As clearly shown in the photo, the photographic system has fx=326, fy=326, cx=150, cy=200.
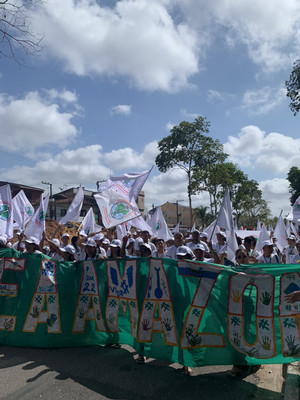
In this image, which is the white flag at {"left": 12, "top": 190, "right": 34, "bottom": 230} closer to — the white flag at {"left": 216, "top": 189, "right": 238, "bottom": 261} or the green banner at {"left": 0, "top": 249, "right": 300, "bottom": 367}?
the green banner at {"left": 0, "top": 249, "right": 300, "bottom": 367}

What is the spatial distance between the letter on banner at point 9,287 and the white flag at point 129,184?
9.34 feet

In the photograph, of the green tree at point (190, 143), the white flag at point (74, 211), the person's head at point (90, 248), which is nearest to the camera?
the person's head at point (90, 248)

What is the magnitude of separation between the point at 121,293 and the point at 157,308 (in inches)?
27.2

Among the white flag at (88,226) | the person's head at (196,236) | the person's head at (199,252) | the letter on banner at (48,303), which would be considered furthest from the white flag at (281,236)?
the letter on banner at (48,303)

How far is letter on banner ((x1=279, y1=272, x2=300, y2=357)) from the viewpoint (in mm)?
3738

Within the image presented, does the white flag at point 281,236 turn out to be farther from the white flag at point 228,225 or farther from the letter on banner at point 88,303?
the letter on banner at point 88,303

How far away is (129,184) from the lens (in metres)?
8.07

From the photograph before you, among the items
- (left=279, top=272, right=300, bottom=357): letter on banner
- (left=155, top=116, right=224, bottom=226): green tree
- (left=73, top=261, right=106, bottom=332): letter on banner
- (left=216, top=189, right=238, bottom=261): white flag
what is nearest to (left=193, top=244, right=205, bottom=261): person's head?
(left=216, top=189, right=238, bottom=261): white flag

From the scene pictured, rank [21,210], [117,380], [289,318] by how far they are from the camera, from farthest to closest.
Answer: [21,210] < [117,380] < [289,318]

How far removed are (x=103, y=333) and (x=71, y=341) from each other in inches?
20.9

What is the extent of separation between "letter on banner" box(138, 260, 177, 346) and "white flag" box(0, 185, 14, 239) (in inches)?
195

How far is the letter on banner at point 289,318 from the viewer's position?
374cm

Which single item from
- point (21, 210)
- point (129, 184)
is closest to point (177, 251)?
point (129, 184)

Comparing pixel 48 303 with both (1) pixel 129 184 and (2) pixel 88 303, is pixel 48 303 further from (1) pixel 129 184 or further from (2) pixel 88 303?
(1) pixel 129 184
